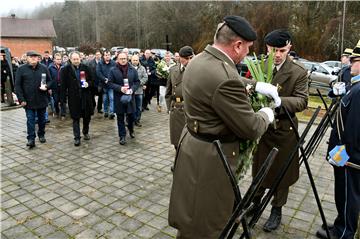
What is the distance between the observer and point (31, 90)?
707cm

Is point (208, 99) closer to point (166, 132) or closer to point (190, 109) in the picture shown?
point (190, 109)

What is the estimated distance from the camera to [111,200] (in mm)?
4590

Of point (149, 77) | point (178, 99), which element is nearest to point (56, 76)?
point (149, 77)

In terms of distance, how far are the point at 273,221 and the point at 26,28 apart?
187ft

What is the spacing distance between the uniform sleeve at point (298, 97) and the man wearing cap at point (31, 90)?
563cm

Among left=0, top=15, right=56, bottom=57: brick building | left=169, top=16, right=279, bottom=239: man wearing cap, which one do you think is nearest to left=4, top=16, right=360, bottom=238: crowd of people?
left=169, top=16, right=279, bottom=239: man wearing cap

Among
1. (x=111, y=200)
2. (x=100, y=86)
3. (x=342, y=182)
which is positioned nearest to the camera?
(x=342, y=182)

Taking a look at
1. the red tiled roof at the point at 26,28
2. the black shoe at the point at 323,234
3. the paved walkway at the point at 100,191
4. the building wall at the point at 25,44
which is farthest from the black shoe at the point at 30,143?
the red tiled roof at the point at 26,28

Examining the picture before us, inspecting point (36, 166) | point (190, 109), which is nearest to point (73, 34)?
point (36, 166)

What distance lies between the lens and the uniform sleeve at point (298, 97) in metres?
3.41

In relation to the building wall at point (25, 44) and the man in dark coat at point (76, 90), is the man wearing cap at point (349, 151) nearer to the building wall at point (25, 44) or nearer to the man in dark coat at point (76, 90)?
the man in dark coat at point (76, 90)

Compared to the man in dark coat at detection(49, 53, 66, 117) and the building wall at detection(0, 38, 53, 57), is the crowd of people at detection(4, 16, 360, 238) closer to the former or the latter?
the man in dark coat at detection(49, 53, 66, 117)

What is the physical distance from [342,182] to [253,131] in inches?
72.5

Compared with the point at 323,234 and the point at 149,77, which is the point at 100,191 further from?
the point at 149,77
